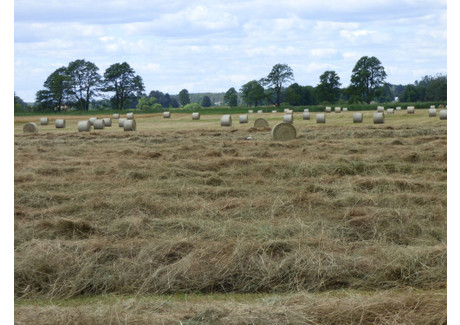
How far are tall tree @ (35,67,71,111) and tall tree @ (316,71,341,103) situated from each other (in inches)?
1696

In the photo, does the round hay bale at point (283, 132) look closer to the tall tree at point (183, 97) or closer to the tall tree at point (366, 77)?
the tall tree at point (366, 77)

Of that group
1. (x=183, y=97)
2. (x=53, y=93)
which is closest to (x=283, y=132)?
(x=53, y=93)

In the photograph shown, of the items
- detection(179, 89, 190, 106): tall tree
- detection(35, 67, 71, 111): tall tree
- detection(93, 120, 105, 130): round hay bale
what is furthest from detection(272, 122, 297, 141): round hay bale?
detection(179, 89, 190, 106): tall tree

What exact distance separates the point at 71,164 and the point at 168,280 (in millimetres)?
9149

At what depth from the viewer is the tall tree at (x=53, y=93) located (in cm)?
7481

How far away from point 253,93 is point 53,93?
3428 cm

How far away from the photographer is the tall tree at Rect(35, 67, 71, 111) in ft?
245

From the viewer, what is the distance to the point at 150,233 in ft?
26.1

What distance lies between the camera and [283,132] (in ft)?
71.5

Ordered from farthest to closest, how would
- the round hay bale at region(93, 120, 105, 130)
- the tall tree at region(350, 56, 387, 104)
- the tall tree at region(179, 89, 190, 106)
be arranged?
the tall tree at region(179, 89, 190, 106)
the tall tree at region(350, 56, 387, 104)
the round hay bale at region(93, 120, 105, 130)

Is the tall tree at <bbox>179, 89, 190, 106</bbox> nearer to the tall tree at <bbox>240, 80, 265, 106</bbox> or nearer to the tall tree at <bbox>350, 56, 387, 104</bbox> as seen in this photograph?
the tall tree at <bbox>240, 80, 265, 106</bbox>
